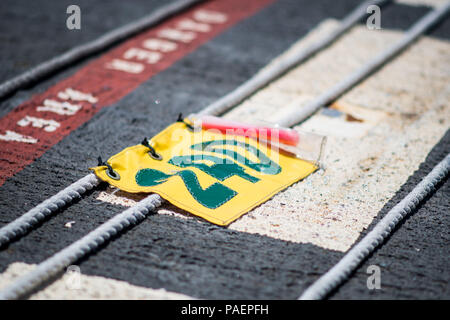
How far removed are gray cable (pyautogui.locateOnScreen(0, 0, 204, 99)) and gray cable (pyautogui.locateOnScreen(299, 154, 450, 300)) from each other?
3.37 m

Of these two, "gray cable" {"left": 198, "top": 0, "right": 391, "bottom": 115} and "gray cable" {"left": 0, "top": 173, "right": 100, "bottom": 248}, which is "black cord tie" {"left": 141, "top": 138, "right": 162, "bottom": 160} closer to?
"gray cable" {"left": 0, "top": 173, "right": 100, "bottom": 248}

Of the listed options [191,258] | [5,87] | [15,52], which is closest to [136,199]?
[191,258]

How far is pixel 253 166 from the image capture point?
4.25 m

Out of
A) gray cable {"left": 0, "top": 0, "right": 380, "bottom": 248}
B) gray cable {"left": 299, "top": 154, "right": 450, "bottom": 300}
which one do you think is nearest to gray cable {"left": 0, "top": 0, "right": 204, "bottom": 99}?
gray cable {"left": 0, "top": 0, "right": 380, "bottom": 248}

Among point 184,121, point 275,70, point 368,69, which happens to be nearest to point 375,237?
point 184,121

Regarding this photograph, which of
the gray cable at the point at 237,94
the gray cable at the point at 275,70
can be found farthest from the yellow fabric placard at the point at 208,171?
the gray cable at the point at 275,70

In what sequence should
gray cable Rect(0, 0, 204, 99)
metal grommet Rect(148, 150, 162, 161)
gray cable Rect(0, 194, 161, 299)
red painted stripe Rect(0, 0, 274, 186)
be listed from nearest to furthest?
gray cable Rect(0, 194, 161, 299) → metal grommet Rect(148, 150, 162, 161) → red painted stripe Rect(0, 0, 274, 186) → gray cable Rect(0, 0, 204, 99)

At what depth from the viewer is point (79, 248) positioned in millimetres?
3348

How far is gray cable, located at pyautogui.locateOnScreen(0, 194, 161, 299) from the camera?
3.06m

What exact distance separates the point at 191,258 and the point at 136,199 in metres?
0.68

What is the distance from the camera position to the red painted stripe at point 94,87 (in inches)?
175

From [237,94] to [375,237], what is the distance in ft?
7.20
